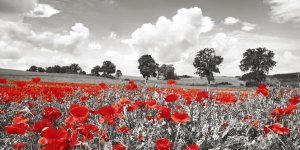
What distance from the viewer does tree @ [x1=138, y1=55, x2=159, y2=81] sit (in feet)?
294

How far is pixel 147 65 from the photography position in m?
90.9

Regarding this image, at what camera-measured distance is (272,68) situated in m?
73.8

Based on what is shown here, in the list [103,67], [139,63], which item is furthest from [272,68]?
[103,67]

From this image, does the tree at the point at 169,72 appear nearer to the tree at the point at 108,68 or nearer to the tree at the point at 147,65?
the tree at the point at 147,65

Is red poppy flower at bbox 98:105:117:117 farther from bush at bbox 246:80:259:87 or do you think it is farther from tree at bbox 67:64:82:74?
tree at bbox 67:64:82:74

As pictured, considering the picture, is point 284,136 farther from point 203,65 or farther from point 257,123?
point 203,65

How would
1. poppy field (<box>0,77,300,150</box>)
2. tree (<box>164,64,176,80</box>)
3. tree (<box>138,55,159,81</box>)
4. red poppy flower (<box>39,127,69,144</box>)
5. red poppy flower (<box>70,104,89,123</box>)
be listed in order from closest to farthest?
red poppy flower (<box>39,127,69,144</box>) → red poppy flower (<box>70,104,89,123</box>) → poppy field (<box>0,77,300,150</box>) → tree (<box>138,55,159,81</box>) → tree (<box>164,64,176,80</box>)

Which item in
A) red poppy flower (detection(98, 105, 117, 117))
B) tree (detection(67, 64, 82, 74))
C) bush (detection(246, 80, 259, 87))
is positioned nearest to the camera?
red poppy flower (detection(98, 105, 117, 117))

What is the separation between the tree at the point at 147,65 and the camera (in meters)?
89.5

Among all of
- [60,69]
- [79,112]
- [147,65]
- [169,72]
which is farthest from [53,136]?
[60,69]

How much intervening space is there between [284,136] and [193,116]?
1.10m

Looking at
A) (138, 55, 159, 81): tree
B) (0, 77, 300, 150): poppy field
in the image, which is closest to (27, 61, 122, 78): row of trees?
(138, 55, 159, 81): tree

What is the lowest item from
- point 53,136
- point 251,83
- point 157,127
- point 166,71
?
point 251,83

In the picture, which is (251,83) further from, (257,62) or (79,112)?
(79,112)
